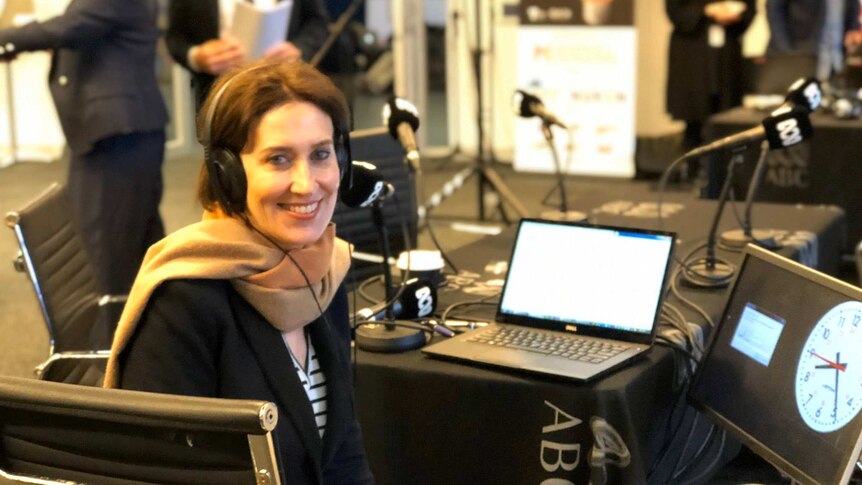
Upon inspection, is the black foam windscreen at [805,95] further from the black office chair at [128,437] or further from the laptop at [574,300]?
the black office chair at [128,437]

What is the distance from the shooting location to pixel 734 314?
2.23 meters

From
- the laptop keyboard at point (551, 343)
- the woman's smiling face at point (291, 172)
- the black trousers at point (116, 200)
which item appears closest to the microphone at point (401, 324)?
the laptop keyboard at point (551, 343)

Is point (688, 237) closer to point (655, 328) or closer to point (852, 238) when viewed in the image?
point (655, 328)

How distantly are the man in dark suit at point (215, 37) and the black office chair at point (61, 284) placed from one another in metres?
1.02

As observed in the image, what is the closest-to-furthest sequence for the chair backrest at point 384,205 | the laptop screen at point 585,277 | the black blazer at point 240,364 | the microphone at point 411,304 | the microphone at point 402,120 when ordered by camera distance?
the black blazer at point 240,364 < the laptop screen at point 585,277 < the microphone at point 411,304 < the microphone at point 402,120 < the chair backrest at point 384,205

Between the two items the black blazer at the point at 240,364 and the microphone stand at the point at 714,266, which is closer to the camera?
the black blazer at the point at 240,364

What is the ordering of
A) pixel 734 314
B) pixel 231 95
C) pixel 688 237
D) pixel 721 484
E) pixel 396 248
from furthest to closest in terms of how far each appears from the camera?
pixel 396 248, pixel 688 237, pixel 721 484, pixel 734 314, pixel 231 95

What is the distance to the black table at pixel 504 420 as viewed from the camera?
204cm

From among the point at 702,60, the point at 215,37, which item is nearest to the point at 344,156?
the point at 215,37

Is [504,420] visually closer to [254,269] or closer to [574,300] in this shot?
[574,300]

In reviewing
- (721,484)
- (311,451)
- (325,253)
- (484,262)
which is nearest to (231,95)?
(325,253)

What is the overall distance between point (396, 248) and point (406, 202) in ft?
0.49

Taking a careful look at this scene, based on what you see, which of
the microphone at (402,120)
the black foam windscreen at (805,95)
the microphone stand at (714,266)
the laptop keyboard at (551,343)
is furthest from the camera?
the black foam windscreen at (805,95)

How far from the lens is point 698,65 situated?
656 centimetres
